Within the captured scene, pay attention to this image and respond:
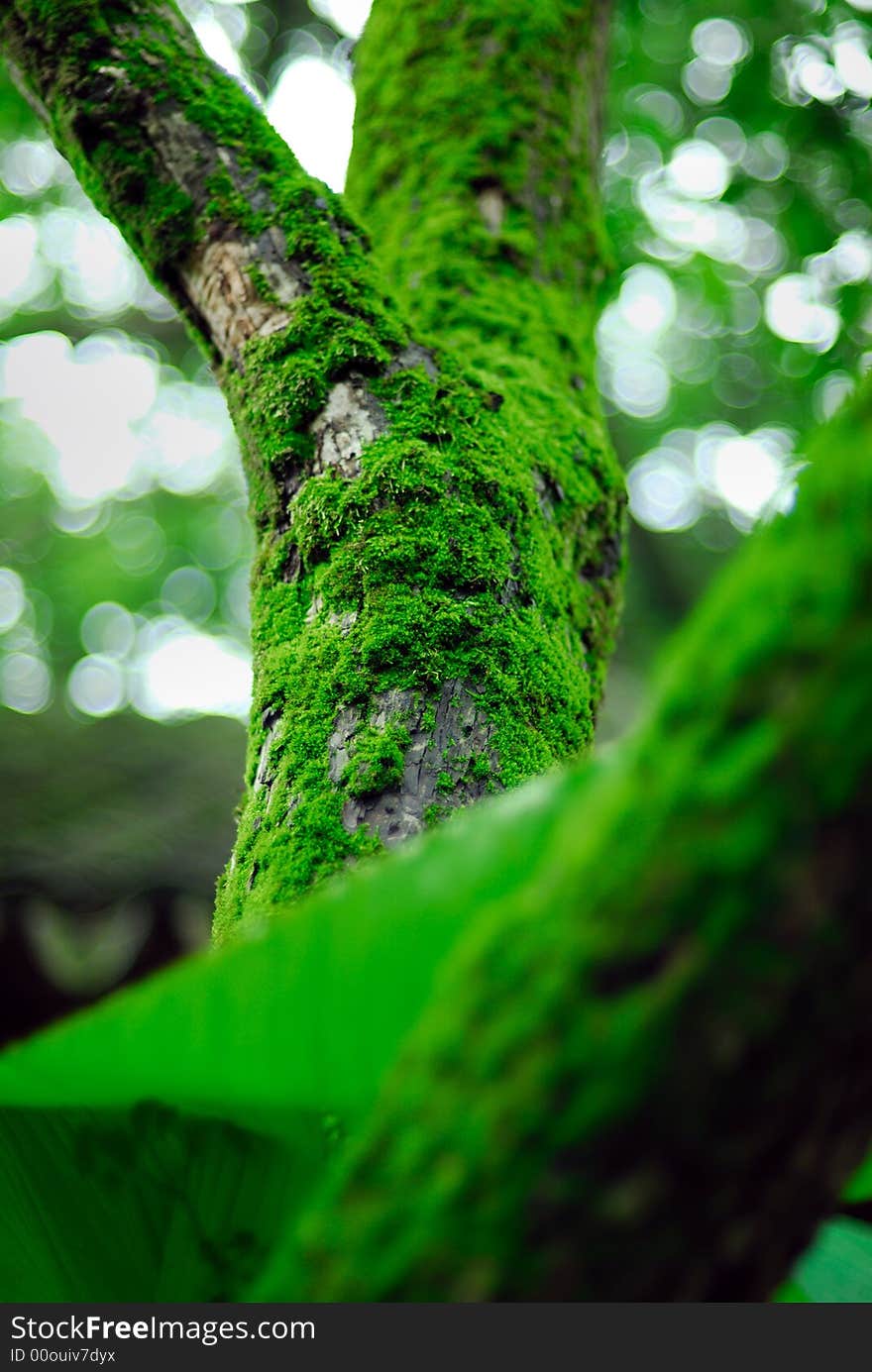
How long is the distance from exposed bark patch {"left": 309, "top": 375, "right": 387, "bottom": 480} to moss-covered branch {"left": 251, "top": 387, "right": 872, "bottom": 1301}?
882 mm

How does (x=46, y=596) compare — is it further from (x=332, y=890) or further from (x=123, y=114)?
(x=332, y=890)

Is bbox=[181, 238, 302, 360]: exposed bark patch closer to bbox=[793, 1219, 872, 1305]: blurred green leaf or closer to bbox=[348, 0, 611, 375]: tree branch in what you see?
bbox=[348, 0, 611, 375]: tree branch

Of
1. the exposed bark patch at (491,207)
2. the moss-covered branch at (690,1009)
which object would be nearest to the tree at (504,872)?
the moss-covered branch at (690,1009)

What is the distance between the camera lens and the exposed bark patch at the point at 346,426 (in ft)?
3.98

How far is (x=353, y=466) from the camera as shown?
120cm

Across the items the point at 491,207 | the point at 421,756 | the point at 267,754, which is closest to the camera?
the point at 421,756

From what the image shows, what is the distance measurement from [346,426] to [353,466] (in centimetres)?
7

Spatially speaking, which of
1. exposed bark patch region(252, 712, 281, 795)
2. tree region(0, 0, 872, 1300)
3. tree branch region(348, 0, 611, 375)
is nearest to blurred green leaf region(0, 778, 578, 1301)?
tree region(0, 0, 872, 1300)

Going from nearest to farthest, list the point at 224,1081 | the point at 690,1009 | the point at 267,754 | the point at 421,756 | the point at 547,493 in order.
Answer: 1. the point at 690,1009
2. the point at 224,1081
3. the point at 421,756
4. the point at 267,754
5. the point at 547,493

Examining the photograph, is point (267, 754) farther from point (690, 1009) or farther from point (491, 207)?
point (491, 207)

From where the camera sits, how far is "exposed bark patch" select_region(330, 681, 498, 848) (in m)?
0.99

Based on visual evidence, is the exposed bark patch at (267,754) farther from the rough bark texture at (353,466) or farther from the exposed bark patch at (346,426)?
the exposed bark patch at (346,426)

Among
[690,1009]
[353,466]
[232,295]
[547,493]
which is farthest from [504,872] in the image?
[232,295]

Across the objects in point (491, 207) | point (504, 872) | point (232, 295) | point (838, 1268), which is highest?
point (491, 207)
